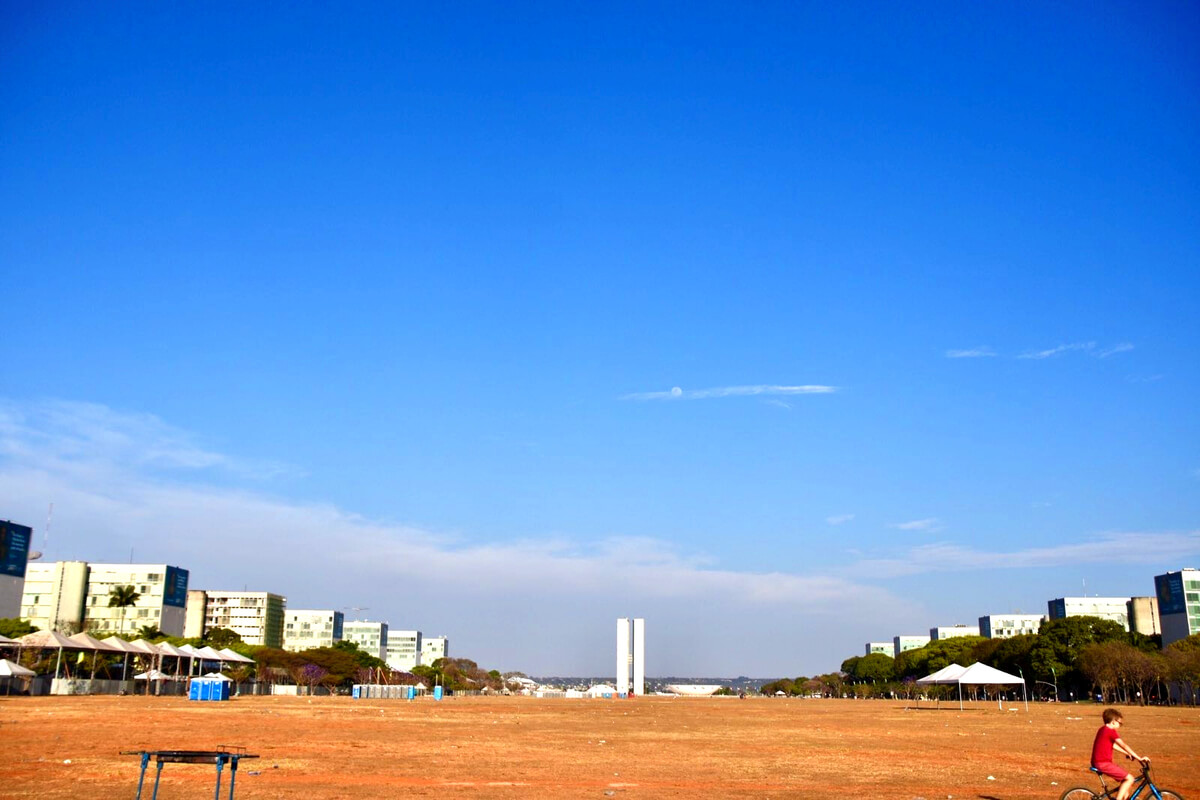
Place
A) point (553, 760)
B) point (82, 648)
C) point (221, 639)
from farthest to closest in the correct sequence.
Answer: point (221, 639) < point (82, 648) < point (553, 760)

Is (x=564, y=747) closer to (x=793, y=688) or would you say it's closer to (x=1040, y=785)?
(x=1040, y=785)

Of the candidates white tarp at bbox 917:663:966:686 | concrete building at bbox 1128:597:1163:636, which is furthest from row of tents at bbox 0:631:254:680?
concrete building at bbox 1128:597:1163:636

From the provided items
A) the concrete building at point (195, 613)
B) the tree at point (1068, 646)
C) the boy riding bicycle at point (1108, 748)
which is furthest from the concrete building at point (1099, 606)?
the boy riding bicycle at point (1108, 748)

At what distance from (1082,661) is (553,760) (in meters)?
89.0

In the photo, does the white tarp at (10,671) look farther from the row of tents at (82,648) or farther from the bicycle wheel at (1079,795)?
the bicycle wheel at (1079,795)

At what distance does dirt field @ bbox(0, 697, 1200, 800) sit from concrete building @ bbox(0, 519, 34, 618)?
11125 centimetres

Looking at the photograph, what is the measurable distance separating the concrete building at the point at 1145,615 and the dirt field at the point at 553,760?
507ft

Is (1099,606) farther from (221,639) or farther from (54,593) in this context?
(54,593)

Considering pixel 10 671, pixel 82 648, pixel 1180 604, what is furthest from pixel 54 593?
pixel 1180 604

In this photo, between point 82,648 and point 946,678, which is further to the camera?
point 82,648

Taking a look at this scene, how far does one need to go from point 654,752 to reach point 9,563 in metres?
137

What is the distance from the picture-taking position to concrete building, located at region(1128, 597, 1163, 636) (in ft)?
569

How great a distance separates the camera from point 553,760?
23.4m

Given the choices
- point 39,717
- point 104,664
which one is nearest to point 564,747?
point 39,717
